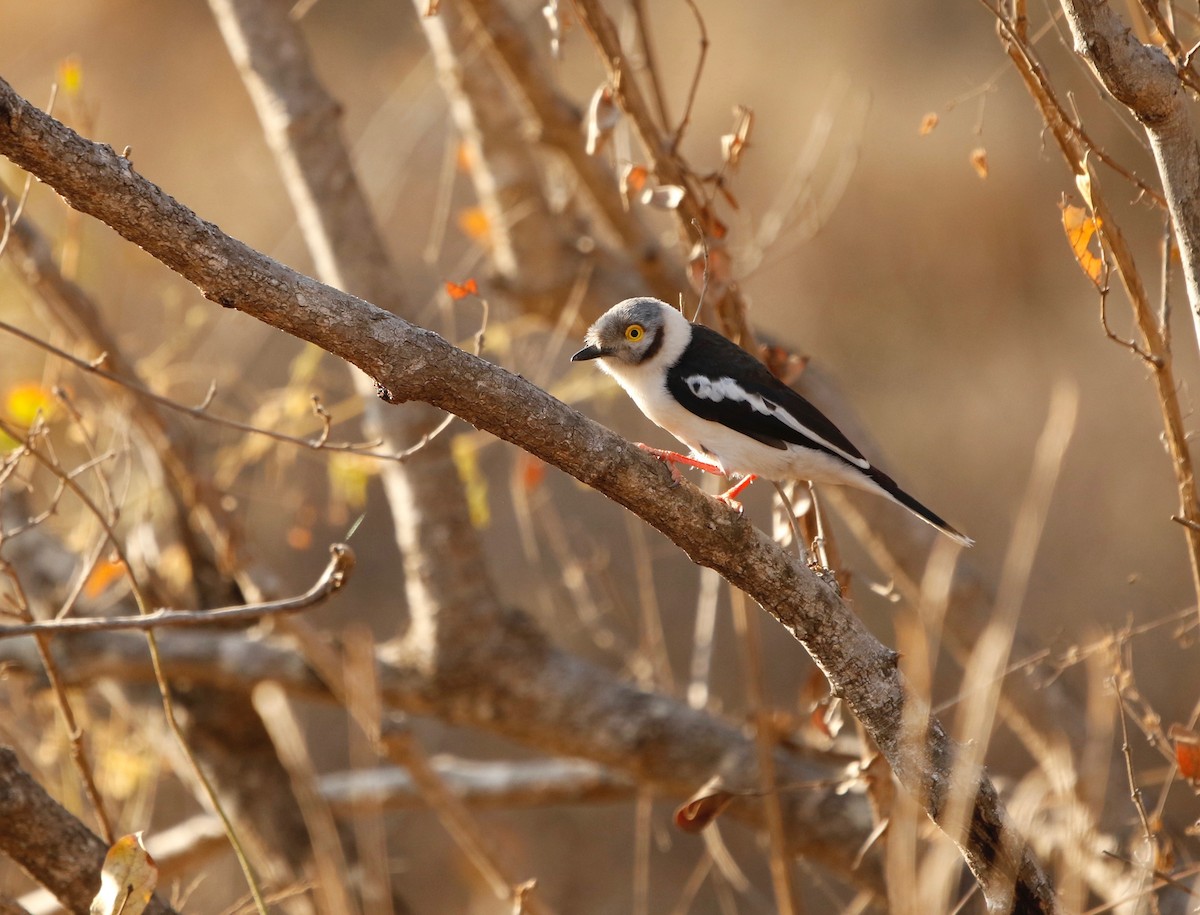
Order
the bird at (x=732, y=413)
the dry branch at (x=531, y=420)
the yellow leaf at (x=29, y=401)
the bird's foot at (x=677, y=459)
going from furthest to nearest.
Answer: the yellow leaf at (x=29, y=401), the bird at (x=732, y=413), the bird's foot at (x=677, y=459), the dry branch at (x=531, y=420)

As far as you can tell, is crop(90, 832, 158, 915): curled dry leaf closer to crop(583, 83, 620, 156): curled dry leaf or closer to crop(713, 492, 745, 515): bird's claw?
crop(713, 492, 745, 515): bird's claw

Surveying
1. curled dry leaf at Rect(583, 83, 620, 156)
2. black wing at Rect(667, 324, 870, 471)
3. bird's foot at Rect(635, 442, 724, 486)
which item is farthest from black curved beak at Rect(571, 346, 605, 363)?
curled dry leaf at Rect(583, 83, 620, 156)

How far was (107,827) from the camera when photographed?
3127 mm

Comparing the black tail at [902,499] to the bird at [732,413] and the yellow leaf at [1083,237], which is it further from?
the yellow leaf at [1083,237]

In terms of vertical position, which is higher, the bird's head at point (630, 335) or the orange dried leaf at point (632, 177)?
the orange dried leaf at point (632, 177)

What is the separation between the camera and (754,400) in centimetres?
381

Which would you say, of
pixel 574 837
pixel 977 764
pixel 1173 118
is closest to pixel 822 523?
pixel 977 764

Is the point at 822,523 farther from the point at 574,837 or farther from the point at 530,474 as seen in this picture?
the point at 574,837

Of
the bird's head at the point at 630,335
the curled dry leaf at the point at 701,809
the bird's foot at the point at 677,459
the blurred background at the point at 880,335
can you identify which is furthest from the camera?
the blurred background at the point at 880,335

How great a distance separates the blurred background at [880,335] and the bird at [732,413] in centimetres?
518

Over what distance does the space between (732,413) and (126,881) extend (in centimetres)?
224

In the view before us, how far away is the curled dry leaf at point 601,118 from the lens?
3525mm

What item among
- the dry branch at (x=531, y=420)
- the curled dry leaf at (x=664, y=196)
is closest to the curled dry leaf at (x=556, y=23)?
the curled dry leaf at (x=664, y=196)

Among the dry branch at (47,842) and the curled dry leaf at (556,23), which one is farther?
the curled dry leaf at (556,23)
